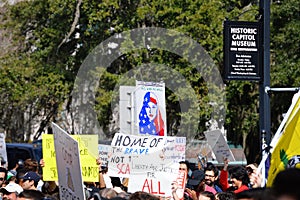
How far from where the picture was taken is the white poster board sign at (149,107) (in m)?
13.4

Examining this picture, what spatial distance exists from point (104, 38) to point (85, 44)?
1102 millimetres

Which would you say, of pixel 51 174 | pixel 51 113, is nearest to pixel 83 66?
pixel 51 113

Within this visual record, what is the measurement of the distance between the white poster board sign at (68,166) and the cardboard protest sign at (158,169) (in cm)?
229

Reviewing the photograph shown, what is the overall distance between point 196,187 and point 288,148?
363 cm

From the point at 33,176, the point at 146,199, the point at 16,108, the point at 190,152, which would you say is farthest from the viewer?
the point at 16,108

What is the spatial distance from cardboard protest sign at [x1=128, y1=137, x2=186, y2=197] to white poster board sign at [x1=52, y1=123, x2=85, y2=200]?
229 cm

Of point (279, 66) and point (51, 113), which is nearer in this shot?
point (279, 66)

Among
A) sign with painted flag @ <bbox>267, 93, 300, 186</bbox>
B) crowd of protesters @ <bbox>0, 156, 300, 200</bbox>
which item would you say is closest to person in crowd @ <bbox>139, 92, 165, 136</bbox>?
crowd of protesters @ <bbox>0, 156, 300, 200</bbox>

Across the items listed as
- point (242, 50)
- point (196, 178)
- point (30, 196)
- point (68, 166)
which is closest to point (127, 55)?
point (242, 50)

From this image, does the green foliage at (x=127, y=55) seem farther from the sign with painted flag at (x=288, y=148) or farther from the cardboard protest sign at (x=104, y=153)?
the sign with painted flag at (x=288, y=148)

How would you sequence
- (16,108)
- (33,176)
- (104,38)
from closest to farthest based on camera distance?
(33,176)
(104,38)
(16,108)

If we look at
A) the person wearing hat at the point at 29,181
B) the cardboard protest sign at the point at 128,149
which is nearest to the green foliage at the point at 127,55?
the cardboard protest sign at the point at 128,149

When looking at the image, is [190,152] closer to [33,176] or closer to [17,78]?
[17,78]

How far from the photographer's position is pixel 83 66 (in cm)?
3272
